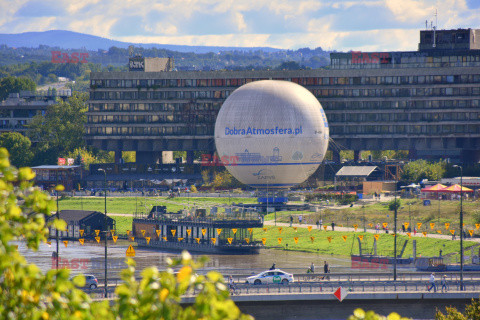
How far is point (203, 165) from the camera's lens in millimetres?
185375

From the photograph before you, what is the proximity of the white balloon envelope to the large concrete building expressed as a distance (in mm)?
38324

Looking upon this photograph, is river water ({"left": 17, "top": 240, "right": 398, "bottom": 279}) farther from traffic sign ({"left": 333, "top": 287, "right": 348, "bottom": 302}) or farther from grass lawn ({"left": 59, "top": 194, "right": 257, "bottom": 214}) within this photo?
grass lawn ({"left": 59, "top": 194, "right": 257, "bottom": 214})

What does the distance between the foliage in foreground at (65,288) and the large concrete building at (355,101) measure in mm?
170174

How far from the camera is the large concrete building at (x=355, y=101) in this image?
183750mm

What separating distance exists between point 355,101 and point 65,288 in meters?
172

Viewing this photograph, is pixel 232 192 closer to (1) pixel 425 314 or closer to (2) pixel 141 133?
(2) pixel 141 133

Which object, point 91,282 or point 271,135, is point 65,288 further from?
point 271,135

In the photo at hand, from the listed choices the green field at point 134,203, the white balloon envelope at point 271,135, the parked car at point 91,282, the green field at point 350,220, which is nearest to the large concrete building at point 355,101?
the white balloon envelope at point 271,135

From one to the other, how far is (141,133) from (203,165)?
15.9m

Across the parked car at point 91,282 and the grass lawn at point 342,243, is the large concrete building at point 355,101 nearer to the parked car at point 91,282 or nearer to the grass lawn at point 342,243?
the grass lawn at point 342,243

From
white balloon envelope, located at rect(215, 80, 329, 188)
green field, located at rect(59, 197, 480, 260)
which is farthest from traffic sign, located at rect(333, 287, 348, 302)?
white balloon envelope, located at rect(215, 80, 329, 188)

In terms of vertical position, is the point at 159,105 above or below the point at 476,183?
above

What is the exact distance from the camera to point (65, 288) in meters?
16.4

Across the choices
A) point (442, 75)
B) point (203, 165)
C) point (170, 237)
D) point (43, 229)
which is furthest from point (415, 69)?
point (43, 229)
